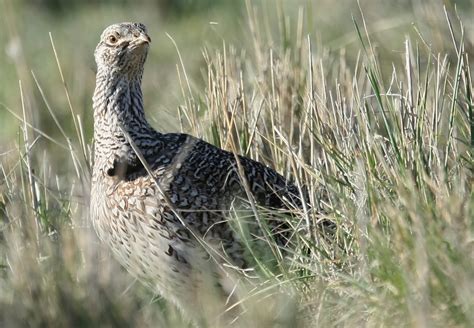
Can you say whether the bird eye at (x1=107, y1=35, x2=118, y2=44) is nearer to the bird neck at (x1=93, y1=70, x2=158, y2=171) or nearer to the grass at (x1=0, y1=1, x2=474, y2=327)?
the bird neck at (x1=93, y1=70, x2=158, y2=171)

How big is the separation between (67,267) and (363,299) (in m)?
0.97

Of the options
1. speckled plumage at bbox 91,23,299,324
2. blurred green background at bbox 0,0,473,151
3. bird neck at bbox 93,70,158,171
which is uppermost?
bird neck at bbox 93,70,158,171

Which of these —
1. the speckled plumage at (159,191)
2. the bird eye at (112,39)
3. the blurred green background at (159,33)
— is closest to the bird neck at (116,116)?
the speckled plumage at (159,191)

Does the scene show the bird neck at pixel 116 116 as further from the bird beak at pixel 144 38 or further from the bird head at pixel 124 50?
the bird beak at pixel 144 38

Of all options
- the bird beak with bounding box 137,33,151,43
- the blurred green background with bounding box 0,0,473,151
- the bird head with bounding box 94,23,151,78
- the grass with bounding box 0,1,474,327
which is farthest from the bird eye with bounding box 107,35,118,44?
the blurred green background with bounding box 0,0,473,151

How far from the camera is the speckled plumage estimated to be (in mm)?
5145

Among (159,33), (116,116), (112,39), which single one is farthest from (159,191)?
(159,33)

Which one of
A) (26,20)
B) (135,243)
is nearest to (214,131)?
(135,243)

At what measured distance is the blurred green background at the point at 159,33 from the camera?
29.3ft

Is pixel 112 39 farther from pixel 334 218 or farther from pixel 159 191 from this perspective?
pixel 334 218

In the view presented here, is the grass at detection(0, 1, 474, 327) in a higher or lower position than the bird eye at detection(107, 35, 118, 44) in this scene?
lower

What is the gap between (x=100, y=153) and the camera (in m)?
5.64

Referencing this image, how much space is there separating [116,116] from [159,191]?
0.64 meters

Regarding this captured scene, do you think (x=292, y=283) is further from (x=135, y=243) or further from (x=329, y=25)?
(x=329, y=25)
